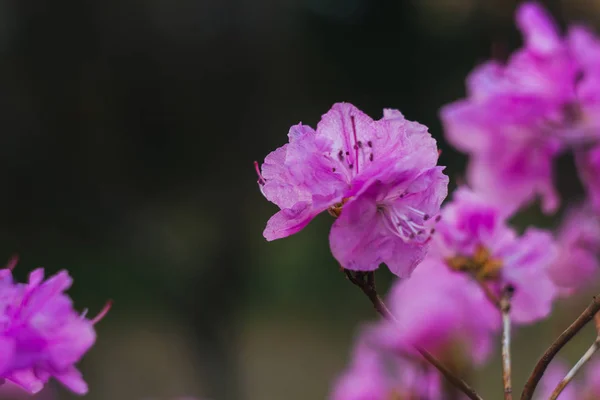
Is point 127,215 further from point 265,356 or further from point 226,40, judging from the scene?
point 265,356

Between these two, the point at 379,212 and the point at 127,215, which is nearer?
the point at 379,212

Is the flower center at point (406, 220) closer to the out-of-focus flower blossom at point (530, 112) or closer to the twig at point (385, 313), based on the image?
the twig at point (385, 313)

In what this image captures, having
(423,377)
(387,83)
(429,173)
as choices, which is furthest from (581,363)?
(387,83)

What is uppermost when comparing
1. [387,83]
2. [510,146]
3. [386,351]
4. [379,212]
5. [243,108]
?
[379,212]

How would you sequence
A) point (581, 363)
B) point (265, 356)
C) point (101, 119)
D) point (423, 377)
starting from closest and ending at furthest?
point (581, 363) < point (423, 377) < point (101, 119) < point (265, 356)

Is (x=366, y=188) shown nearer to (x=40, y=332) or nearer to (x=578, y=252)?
(x=40, y=332)

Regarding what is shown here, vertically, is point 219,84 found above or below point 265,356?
above

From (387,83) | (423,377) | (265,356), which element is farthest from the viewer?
(265,356)

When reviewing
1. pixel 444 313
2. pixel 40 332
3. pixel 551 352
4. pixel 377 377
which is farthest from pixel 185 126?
pixel 551 352
